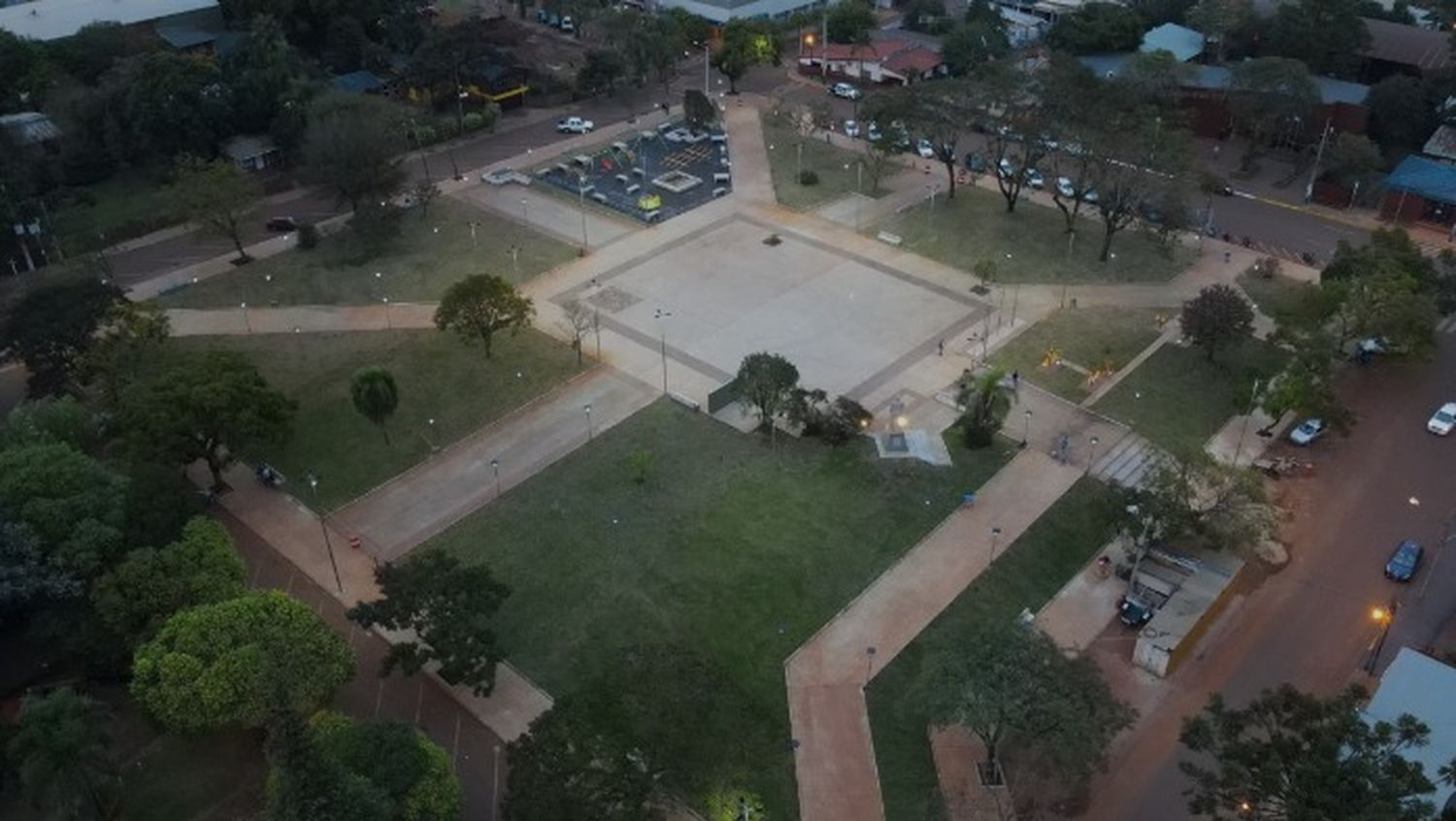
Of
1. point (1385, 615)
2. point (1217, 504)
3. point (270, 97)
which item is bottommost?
point (1385, 615)

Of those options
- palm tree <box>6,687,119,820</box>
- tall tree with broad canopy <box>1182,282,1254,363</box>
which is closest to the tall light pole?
palm tree <box>6,687,119,820</box>

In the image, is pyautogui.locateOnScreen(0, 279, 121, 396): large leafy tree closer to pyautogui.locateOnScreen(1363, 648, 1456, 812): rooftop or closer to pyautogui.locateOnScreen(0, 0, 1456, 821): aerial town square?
pyautogui.locateOnScreen(0, 0, 1456, 821): aerial town square

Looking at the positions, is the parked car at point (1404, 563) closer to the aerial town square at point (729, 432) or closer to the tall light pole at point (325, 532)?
the aerial town square at point (729, 432)

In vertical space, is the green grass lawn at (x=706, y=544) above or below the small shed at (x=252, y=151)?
below

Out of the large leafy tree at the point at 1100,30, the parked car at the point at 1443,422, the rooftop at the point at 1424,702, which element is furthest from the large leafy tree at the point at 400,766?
the large leafy tree at the point at 1100,30

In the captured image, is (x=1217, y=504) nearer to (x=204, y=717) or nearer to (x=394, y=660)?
(x=394, y=660)

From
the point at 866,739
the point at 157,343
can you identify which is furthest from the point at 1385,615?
the point at 157,343

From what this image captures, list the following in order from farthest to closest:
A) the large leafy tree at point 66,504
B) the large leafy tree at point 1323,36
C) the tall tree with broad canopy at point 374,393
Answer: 1. the large leafy tree at point 1323,36
2. the tall tree with broad canopy at point 374,393
3. the large leafy tree at point 66,504
